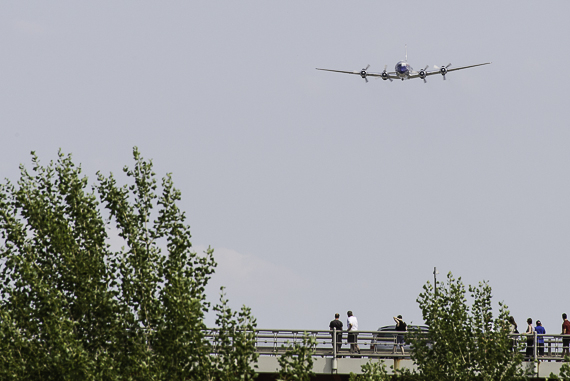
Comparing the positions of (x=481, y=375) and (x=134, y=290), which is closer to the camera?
(x=134, y=290)

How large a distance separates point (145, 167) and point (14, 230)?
3390 mm

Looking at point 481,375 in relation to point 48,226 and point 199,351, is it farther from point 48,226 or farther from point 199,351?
point 48,226

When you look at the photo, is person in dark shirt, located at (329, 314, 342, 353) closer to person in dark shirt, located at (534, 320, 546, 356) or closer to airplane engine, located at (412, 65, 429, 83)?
person in dark shirt, located at (534, 320, 546, 356)

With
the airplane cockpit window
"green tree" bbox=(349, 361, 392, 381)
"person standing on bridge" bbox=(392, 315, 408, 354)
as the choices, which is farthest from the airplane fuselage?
"green tree" bbox=(349, 361, 392, 381)

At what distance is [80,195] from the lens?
22.8 meters

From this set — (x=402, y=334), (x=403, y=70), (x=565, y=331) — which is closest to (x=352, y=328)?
(x=402, y=334)

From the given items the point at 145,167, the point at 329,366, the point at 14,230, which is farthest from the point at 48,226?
the point at 329,366

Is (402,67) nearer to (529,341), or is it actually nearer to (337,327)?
(337,327)

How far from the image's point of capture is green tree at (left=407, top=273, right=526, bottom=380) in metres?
25.2

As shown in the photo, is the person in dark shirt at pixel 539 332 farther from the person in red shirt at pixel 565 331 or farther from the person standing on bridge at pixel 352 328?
the person standing on bridge at pixel 352 328

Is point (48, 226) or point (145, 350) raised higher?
point (48, 226)

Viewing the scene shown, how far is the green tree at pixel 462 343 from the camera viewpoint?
2522cm

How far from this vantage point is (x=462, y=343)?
2578 cm

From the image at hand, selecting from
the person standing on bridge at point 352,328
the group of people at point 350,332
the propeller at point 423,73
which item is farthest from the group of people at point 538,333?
the propeller at point 423,73
